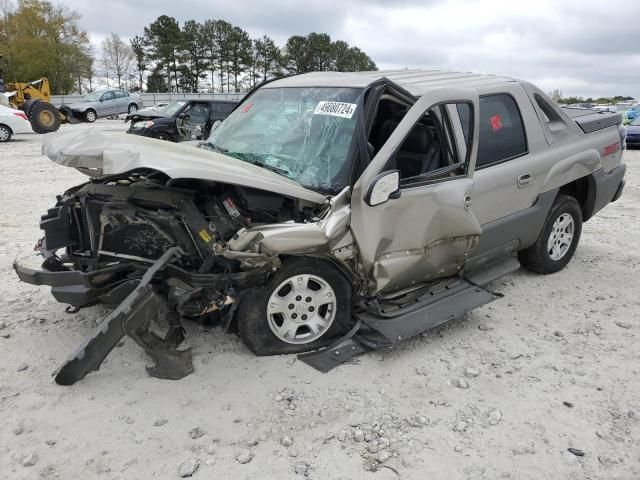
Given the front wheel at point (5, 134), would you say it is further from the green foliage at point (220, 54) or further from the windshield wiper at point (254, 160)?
the green foliage at point (220, 54)

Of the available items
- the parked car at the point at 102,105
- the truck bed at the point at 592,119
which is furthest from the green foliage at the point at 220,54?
the truck bed at the point at 592,119

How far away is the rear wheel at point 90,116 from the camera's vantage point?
26433mm

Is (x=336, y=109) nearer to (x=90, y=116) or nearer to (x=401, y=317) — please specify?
(x=401, y=317)

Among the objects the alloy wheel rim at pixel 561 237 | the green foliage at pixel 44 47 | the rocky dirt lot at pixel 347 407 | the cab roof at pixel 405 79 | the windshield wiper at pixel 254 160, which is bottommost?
the rocky dirt lot at pixel 347 407

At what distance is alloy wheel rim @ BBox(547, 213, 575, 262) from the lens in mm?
5020

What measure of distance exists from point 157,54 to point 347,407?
59120mm

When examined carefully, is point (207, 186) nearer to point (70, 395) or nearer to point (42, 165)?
point (70, 395)

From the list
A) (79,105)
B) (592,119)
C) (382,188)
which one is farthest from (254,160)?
(79,105)

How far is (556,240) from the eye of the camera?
5.11 metres

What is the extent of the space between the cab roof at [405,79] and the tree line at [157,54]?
48196 mm

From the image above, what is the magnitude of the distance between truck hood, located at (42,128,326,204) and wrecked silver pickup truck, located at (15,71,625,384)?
0.04ft

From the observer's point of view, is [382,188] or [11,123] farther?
[11,123]

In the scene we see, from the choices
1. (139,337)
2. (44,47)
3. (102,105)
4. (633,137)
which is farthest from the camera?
(44,47)

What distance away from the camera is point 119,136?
11.2 feet
